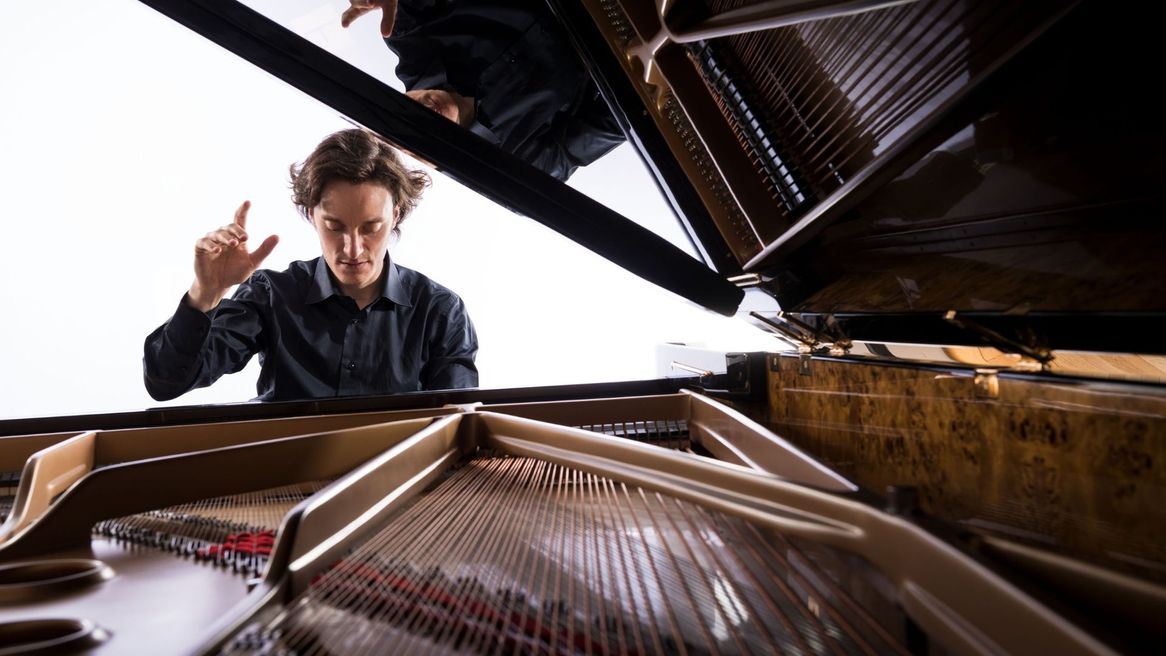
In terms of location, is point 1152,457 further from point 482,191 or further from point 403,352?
point 403,352

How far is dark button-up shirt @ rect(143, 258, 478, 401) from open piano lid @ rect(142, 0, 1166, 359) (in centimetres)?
187

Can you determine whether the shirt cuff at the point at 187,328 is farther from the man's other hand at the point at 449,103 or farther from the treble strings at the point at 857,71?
the treble strings at the point at 857,71

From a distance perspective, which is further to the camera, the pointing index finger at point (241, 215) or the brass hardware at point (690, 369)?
the pointing index finger at point (241, 215)

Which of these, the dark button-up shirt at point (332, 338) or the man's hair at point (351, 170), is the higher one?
the man's hair at point (351, 170)

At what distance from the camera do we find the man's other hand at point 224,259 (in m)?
2.84

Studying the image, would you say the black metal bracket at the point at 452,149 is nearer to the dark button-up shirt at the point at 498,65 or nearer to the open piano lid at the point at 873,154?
the open piano lid at the point at 873,154

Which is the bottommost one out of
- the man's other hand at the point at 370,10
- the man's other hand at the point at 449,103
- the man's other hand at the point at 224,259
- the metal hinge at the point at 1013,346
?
the metal hinge at the point at 1013,346

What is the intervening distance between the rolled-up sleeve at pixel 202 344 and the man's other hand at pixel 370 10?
1373mm

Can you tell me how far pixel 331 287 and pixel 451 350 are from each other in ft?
2.37

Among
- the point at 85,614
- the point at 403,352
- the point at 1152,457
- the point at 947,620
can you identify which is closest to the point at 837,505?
the point at 947,620

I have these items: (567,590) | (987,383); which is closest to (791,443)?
(987,383)

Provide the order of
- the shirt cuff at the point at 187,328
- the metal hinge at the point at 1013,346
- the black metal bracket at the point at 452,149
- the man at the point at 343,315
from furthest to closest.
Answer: the man at the point at 343,315
the shirt cuff at the point at 187,328
the black metal bracket at the point at 452,149
the metal hinge at the point at 1013,346

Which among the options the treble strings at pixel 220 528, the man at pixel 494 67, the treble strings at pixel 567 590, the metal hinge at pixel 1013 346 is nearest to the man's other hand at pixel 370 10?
the man at pixel 494 67

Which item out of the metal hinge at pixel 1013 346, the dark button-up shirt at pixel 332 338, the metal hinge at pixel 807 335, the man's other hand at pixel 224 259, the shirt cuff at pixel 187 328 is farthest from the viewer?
the dark button-up shirt at pixel 332 338
